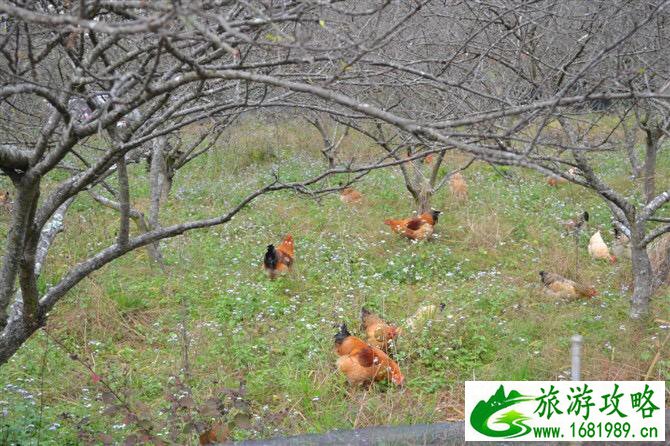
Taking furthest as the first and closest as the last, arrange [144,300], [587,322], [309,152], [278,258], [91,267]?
[309,152] < [278,258] < [144,300] < [587,322] < [91,267]

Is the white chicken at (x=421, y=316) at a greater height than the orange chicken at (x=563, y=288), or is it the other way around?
the orange chicken at (x=563, y=288)

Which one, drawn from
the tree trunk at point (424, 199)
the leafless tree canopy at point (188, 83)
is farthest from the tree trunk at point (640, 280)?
the tree trunk at point (424, 199)

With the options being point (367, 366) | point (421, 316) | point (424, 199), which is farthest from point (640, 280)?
point (424, 199)

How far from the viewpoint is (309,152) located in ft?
46.9

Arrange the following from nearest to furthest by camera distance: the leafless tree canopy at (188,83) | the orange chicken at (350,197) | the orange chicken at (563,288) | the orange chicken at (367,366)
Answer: the leafless tree canopy at (188,83) → the orange chicken at (367,366) → the orange chicken at (563,288) → the orange chicken at (350,197)

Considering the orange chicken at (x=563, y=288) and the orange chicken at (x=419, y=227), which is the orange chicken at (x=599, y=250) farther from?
the orange chicken at (x=419, y=227)

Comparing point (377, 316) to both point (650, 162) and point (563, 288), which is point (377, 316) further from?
point (650, 162)

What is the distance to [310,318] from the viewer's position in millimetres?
5941

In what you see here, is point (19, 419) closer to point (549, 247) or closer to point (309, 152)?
point (549, 247)

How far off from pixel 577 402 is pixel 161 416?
252cm

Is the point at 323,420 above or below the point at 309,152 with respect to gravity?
below

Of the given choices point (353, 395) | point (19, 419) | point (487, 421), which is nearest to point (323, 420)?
point (353, 395)

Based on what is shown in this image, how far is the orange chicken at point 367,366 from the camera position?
15.4 ft

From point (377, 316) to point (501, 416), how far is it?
2.56m
